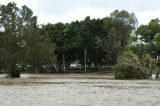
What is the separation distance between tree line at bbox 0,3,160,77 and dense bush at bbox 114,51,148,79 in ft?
65.4

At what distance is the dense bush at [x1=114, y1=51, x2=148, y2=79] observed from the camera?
71.0 m

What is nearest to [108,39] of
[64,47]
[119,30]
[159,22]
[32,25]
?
[119,30]

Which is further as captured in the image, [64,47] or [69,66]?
[69,66]

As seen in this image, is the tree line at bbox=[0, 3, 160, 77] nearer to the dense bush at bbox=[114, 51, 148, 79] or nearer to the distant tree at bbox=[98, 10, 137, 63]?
the distant tree at bbox=[98, 10, 137, 63]

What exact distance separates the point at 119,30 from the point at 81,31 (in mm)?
9689

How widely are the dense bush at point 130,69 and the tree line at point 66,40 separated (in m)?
19.9

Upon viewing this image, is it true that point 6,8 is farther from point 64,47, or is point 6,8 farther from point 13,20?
point 64,47

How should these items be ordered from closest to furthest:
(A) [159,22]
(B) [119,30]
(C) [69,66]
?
(A) [159,22] < (B) [119,30] < (C) [69,66]

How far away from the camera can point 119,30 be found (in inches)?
4966

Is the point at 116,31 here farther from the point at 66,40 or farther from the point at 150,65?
the point at 150,65

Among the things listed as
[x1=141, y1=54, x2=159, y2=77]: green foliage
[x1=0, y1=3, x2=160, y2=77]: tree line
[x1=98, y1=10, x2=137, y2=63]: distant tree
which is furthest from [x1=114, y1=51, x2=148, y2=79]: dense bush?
[x1=98, y1=10, x2=137, y2=63]: distant tree

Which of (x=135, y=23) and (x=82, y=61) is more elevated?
(x=135, y=23)

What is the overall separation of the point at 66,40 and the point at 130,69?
59.9 meters

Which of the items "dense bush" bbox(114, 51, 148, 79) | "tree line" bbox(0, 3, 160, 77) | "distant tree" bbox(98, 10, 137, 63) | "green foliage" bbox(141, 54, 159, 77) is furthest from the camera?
"distant tree" bbox(98, 10, 137, 63)
